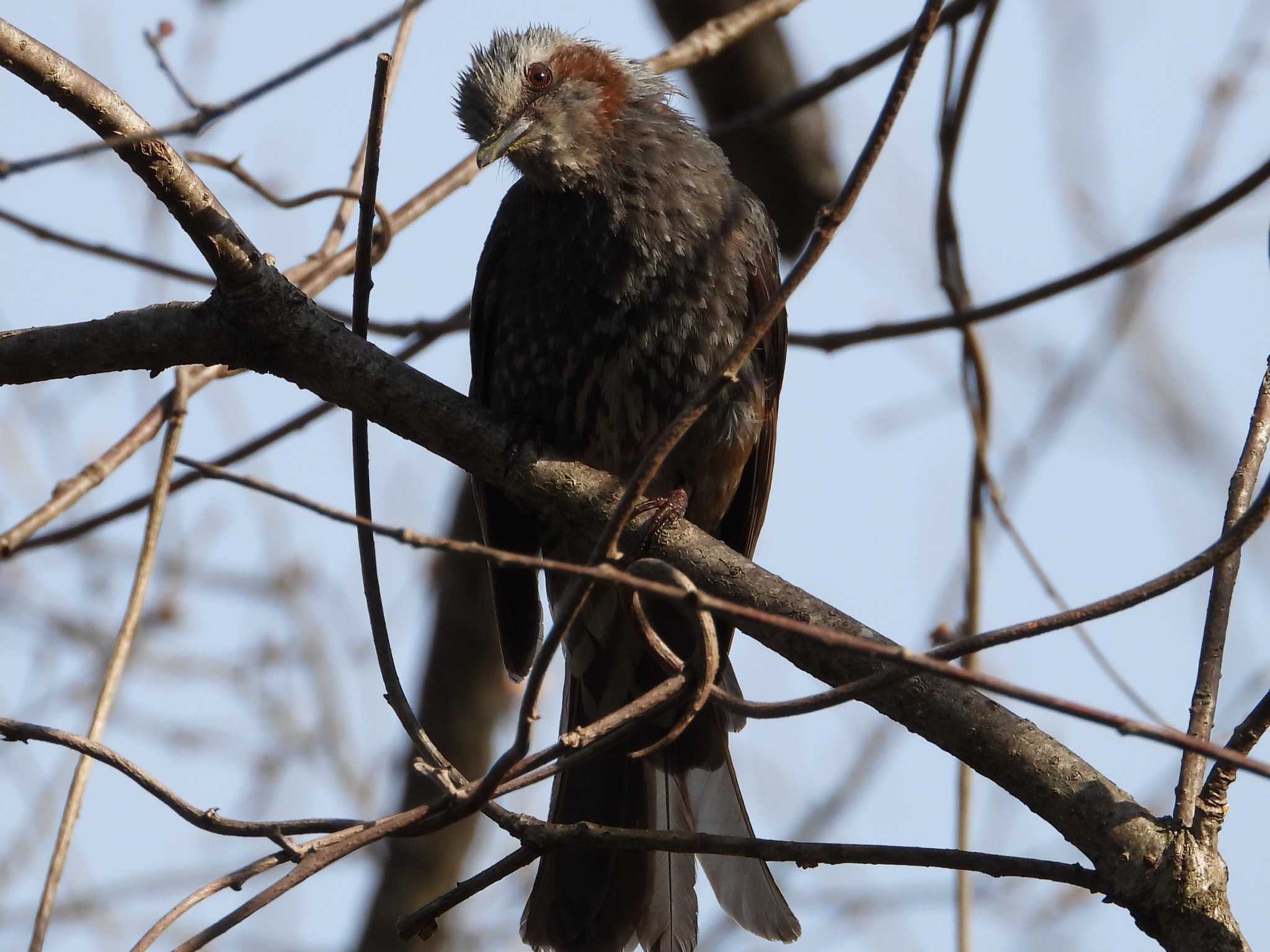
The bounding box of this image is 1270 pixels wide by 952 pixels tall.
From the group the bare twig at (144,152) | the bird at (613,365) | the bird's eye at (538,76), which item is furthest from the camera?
the bird's eye at (538,76)

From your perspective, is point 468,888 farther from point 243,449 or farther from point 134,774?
point 243,449

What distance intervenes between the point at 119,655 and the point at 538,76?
7.33 feet

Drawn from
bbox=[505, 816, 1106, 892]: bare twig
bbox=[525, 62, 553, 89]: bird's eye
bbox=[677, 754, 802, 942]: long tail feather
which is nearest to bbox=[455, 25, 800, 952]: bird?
bbox=[525, 62, 553, 89]: bird's eye

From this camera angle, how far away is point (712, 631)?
2023 millimetres

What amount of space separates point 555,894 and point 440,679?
2104 mm

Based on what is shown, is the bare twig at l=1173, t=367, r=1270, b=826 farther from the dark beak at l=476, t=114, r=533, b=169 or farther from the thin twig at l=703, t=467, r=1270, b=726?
the dark beak at l=476, t=114, r=533, b=169

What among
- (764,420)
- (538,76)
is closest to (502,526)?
(764,420)

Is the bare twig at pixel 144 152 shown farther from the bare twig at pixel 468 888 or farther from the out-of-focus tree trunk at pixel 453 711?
the out-of-focus tree trunk at pixel 453 711

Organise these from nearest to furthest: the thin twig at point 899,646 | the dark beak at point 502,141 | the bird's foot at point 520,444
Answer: the thin twig at point 899,646 → the bird's foot at point 520,444 → the dark beak at point 502,141

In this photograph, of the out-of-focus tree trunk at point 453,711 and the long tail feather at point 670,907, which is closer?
the long tail feather at point 670,907

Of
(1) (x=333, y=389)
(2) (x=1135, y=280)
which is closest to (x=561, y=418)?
(1) (x=333, y=389)

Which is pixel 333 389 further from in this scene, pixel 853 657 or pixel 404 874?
pixel 404 874

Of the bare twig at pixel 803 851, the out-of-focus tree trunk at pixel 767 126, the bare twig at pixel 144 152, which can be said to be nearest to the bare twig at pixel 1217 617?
the bare twig at pixel 803 851

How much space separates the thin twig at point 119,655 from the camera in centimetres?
231
